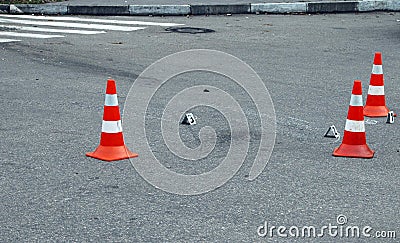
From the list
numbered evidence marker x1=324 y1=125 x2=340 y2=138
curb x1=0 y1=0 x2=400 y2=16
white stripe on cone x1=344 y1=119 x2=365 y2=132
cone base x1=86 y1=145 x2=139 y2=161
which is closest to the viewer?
cone base x1=86 y1=145 x2=139 y2=161

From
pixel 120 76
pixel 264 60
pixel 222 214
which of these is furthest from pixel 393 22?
pixel 222 214

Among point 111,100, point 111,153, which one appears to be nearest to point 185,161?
point 111,153

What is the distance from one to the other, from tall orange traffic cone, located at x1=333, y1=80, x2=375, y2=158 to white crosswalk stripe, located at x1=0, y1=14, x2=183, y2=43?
25.5ft

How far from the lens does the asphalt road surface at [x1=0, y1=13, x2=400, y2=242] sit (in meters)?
4.86

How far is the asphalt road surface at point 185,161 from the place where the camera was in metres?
4.86

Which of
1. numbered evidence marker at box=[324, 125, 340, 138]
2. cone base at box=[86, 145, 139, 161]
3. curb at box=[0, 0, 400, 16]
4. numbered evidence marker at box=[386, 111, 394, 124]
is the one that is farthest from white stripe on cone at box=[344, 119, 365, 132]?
curb at box=[0, 0, 400, 16]

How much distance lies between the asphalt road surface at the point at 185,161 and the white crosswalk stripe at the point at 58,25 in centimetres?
133

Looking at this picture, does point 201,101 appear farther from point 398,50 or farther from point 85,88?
point 398,50

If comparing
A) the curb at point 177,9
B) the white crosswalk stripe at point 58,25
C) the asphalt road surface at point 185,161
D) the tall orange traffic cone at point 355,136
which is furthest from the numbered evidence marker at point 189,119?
the curb at point 177,9

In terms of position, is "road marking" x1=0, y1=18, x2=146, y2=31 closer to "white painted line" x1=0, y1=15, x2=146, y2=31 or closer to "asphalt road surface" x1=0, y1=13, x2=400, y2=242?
"white painted line" x1=0, y1=15, x2=146, y2=31

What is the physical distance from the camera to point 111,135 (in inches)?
250

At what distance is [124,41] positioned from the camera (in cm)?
1320

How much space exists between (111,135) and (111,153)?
15 cm

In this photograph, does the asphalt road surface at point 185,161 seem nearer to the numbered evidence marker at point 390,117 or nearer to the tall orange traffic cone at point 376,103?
the numbered evidence marker at point 390,117
